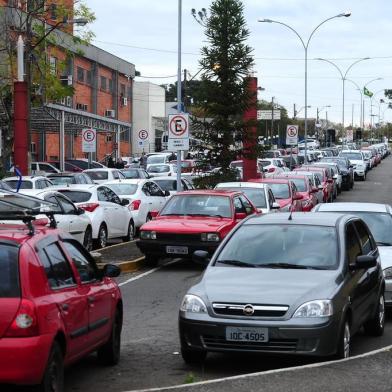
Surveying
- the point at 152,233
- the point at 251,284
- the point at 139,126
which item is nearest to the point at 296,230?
the point at 251,284

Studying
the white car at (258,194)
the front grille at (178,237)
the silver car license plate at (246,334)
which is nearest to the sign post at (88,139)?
the white car at (258,194)

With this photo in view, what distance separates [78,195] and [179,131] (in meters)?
4.21

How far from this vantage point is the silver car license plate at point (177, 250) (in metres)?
16.7

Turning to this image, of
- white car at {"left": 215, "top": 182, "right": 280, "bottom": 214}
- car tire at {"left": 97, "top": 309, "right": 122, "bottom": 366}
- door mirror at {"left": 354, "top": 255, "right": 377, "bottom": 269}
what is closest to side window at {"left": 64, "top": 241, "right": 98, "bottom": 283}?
car tire at {"left": 97, "top": 309, "right": 122, "bottom": 366}

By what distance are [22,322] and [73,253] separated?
69.6 inches

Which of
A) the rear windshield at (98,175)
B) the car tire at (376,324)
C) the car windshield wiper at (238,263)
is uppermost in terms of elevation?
the car windshield wiper at (238,263)

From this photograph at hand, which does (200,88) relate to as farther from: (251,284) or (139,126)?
(139,126)

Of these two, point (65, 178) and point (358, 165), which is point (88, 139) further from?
point (358, 165)

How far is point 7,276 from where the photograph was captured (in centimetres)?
665

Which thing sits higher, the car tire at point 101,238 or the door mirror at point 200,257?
the door mirror at point 200,257

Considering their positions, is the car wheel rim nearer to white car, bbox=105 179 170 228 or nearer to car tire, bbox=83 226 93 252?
car tire, bbox=83 226 93 252

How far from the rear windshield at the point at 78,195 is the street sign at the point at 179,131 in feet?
12.5

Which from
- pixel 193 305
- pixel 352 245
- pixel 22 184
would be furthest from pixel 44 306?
pixel 22 184

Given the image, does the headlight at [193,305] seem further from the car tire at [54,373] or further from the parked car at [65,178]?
the parked car at [65,178]
